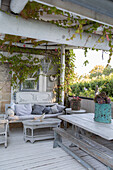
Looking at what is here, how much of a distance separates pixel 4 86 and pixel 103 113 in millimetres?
3999

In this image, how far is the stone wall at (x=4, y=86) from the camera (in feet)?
19.4

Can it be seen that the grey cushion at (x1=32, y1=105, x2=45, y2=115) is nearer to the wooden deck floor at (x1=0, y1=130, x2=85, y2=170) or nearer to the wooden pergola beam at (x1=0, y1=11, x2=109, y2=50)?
the wooden deck floor at (x1=0, y1=130, x2=85, y2=170)

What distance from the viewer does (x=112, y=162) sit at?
233cm

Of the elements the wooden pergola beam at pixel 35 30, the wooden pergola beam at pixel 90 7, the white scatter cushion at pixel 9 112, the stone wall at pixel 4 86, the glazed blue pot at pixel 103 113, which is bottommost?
the white scatter cushion at pixel 9 112

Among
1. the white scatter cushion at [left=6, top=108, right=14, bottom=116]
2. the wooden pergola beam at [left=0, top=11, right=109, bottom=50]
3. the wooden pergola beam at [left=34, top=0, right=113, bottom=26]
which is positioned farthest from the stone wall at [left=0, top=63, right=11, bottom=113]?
the wooden pergola beam at [left=34, top=0, right=113, bottom=26]

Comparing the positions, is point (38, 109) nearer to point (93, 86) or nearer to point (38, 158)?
point (93, 86)

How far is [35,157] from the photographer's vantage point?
338cm

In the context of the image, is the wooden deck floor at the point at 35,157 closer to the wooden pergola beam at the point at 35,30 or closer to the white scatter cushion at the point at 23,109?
the white scatter cushion at the point at 23,109

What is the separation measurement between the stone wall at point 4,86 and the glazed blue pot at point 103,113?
3.81 meters

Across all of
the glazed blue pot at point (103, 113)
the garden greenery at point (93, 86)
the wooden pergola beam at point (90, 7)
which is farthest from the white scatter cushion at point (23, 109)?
the wooden pergola beam at point (90, 7)

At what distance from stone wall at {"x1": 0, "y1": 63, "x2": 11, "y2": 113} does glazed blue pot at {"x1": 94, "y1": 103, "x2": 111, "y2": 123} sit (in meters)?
3.81

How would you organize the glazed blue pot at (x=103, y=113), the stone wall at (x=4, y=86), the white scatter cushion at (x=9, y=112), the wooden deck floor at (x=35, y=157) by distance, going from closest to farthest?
the wooden deck floor at (x=35, y=157), the glazed blue pot at (x=103, y=113), the white scatter cushion at (x=9, y=112), the stone wall at (x=4, y=86)

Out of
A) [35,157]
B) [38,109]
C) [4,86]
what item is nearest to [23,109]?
[38,109]

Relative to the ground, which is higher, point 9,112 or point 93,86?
point 93,86
